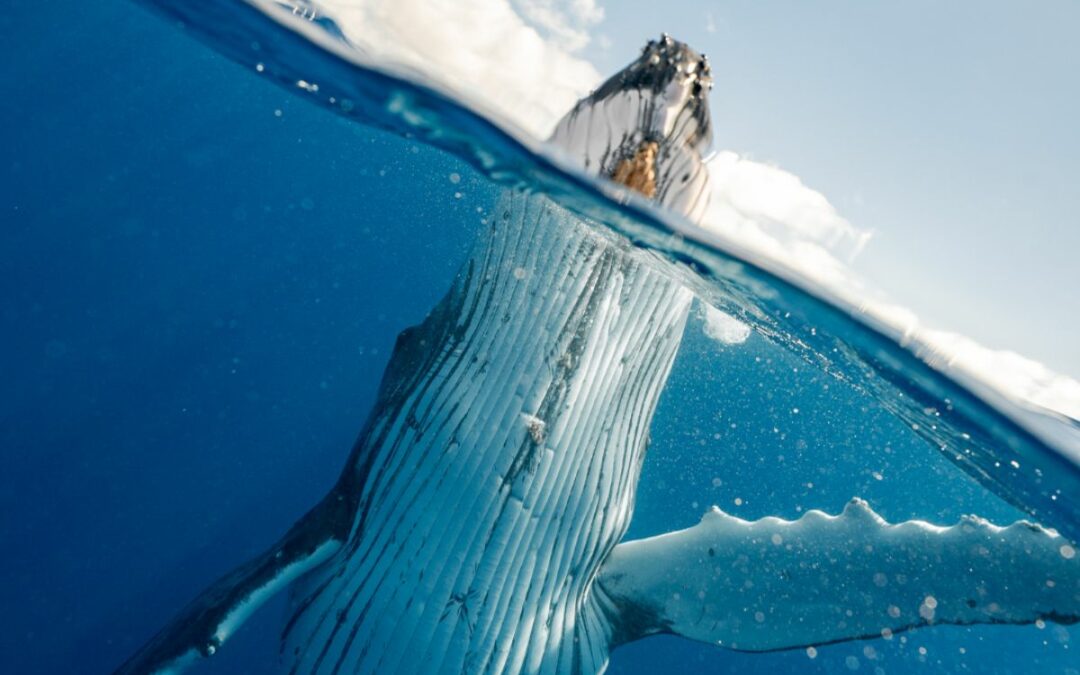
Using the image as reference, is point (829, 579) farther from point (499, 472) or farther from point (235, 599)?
point (235, 599)

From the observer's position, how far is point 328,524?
3.44m

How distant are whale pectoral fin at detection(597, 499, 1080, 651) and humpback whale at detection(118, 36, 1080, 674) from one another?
0.04 feet

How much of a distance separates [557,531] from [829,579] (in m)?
1.86

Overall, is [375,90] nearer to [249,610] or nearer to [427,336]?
[427,336]

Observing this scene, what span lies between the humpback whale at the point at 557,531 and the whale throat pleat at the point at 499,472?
0.5 inches

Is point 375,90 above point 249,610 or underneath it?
above

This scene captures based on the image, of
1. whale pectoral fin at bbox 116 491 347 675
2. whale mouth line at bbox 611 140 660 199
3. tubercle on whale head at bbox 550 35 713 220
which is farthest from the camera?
whale mouth line at bbox 611 140 660 199

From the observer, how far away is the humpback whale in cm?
311

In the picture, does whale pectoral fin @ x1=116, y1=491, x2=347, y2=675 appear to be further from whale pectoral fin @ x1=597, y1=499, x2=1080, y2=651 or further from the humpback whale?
whale pectoral fin @ x1=597, y1=499, x2=1080, y2=651

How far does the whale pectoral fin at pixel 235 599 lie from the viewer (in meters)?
3.24

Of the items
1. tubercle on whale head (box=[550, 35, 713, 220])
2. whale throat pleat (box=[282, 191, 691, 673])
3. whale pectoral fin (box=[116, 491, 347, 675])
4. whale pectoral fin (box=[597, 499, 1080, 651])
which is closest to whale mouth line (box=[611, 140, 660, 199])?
tubercle on whale head (box=[550, 35, 713, 220])

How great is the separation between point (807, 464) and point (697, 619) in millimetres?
36096

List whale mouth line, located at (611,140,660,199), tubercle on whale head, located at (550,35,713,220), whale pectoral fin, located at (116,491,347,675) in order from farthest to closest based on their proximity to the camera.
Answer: whale mouth line, located at (611,140,660,199) < whale pectoral fin, located at (116,491,347,675) < tubercle on whale head, located at (550,35,713,220)

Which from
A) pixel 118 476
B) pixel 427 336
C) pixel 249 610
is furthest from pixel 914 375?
pixel 118 476
